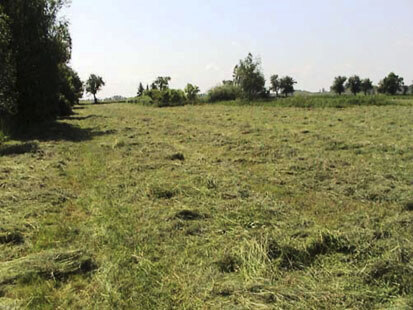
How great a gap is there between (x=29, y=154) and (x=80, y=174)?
3.35 metres

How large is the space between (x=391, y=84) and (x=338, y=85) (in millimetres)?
10231

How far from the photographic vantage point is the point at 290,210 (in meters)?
5.54

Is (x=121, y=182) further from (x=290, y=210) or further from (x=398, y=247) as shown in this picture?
(x=398, y=247)

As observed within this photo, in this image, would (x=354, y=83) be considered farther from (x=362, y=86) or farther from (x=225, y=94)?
(x=225, y=94)

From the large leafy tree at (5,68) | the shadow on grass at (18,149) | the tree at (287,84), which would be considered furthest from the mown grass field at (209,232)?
the tree at (287,84)

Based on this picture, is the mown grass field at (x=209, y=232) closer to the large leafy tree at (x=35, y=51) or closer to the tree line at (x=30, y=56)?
the tree line at (x=30, y=56)

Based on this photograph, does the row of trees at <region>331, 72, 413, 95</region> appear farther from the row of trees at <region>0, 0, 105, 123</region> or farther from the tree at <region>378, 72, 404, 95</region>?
the row of trees at <region>0, 0, 105, 123</region>

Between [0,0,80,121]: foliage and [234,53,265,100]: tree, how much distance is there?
37.3 metres

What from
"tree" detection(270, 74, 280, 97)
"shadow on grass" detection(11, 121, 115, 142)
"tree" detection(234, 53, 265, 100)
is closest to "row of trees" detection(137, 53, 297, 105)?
"tree" detection(234, 53, 265, 100)

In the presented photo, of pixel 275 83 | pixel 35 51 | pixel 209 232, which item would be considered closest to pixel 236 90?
pixel 275 83

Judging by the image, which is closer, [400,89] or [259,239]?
[259,239]

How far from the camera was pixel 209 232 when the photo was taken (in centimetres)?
475

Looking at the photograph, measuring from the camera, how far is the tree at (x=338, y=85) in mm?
72294

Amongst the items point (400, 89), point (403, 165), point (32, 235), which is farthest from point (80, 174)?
point (400, 89)
